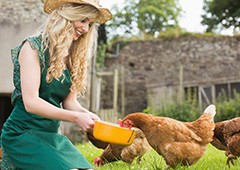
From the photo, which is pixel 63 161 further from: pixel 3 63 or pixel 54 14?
pixel 3 63

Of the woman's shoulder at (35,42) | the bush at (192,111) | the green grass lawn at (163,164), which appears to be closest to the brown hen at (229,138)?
the green grass lawn at (163,164)

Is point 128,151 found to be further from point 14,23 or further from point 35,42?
point 14,23

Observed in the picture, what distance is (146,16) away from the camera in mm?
33938

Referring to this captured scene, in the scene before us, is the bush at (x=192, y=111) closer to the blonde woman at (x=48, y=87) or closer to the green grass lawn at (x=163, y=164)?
the green grass lawn at (x=163, y=164)

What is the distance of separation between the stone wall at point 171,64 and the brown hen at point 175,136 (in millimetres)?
11548

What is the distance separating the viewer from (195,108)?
14.2m

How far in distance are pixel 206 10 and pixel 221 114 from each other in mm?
13010

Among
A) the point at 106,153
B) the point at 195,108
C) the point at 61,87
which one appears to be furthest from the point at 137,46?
the point at 61,87

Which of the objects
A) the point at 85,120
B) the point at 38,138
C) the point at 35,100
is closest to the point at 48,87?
the point at 35,100

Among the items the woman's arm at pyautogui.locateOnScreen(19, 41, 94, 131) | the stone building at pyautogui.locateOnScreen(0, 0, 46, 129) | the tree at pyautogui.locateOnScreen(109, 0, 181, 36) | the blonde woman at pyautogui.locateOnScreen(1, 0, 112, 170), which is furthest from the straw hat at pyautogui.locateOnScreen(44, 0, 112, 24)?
the tree at pyautogui.locateOnScreen(109, 0, 181, 36)

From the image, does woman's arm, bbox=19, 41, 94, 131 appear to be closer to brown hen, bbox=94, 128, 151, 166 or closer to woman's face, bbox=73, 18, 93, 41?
woman's face, bbox=73, 18, 93, 41

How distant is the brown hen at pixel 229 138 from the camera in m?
4.81

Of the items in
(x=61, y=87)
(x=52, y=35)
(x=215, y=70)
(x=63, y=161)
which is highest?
(x=52, y=35)

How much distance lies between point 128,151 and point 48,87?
8.38 ft
